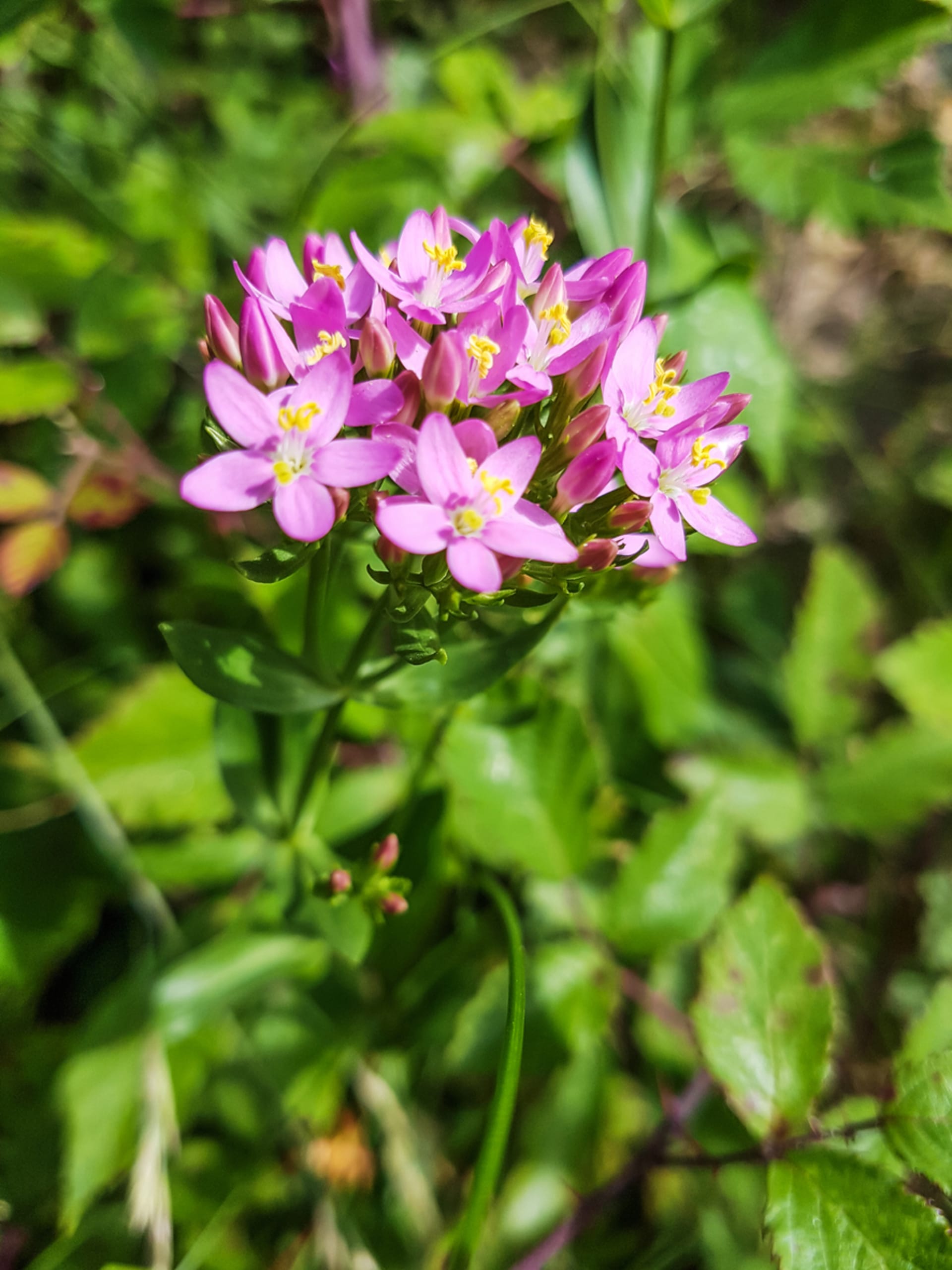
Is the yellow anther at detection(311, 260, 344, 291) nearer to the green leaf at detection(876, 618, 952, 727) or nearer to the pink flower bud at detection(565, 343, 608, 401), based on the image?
the pink flower bud at detection(565, 343, 608, 401)

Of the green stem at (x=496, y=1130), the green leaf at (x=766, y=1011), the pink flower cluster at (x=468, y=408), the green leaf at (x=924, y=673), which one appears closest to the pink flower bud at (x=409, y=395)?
the pink flower cluster at (x=468, y=408)

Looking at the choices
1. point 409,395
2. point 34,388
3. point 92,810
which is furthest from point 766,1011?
point 34,388

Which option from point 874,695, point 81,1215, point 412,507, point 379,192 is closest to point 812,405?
point 874,695

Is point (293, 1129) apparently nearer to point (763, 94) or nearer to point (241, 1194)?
point (241, 1194)

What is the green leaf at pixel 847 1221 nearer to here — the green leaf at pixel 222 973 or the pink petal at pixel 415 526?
the green leaf at pixel 222 973

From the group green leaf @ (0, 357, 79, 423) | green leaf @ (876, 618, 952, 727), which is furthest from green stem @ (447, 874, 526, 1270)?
green leaf @ (0, 357, 79, 423)

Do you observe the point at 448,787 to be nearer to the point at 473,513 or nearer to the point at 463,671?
the point at 463,671
